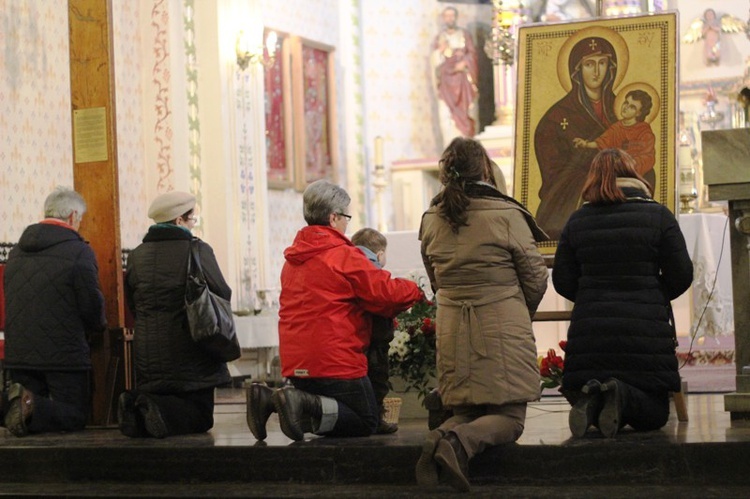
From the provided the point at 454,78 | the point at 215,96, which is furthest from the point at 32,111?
the point at 454,78

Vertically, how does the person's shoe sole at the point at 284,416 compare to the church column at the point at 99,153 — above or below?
below

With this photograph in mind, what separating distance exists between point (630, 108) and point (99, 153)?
3.04 metres

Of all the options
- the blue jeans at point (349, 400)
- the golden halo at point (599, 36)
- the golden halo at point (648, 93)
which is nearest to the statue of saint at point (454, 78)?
the golden halo at point (599, 36)

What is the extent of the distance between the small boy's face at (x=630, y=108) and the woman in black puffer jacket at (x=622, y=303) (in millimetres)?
1759

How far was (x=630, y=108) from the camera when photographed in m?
7.72

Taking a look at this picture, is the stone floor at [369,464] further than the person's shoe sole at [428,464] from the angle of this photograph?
Yes

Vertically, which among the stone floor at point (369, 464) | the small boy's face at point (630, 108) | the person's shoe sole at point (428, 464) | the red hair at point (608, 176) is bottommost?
the stone floor at point (369, 464)

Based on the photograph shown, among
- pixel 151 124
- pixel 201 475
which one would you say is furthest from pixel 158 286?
pixel 151 124

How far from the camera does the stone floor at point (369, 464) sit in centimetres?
548

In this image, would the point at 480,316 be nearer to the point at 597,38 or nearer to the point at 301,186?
the point at 597,38

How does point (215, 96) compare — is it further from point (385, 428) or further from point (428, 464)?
point (428, 464)

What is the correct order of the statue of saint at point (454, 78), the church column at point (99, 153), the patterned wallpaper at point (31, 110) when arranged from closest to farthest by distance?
the church column at point (99, 153)
the patterned wallpaper at point (31, 110)
the statue of saint at point (454, 78)

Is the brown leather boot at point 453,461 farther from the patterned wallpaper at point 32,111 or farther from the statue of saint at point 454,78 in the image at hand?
the statue of saint at point 454,78

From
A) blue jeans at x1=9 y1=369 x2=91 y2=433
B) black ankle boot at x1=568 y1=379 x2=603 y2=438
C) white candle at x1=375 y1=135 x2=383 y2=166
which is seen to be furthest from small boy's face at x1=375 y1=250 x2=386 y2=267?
white candle at x1=375 y1=135 x2=383 y2=166
